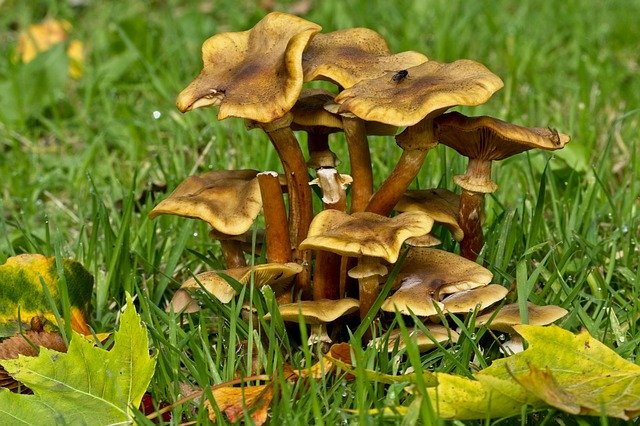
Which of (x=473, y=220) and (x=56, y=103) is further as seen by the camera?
(x=56, y=103)

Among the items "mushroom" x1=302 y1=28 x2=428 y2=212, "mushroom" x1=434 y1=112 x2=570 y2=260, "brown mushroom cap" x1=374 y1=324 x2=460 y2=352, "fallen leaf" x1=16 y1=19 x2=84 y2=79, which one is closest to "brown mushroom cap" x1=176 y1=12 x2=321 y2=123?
"mushroom" x1=302 y1=28 x2=428 y2=212

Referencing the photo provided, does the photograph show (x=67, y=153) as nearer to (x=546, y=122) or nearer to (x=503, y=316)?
(x=546, y=122)

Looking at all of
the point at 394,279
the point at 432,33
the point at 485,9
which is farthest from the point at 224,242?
the point at 485,9

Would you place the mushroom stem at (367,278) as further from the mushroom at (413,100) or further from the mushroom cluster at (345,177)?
the mushroom at (413,100)

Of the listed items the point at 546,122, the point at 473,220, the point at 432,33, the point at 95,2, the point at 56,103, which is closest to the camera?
the point at 473,220

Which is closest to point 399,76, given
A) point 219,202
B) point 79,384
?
point 219,202
